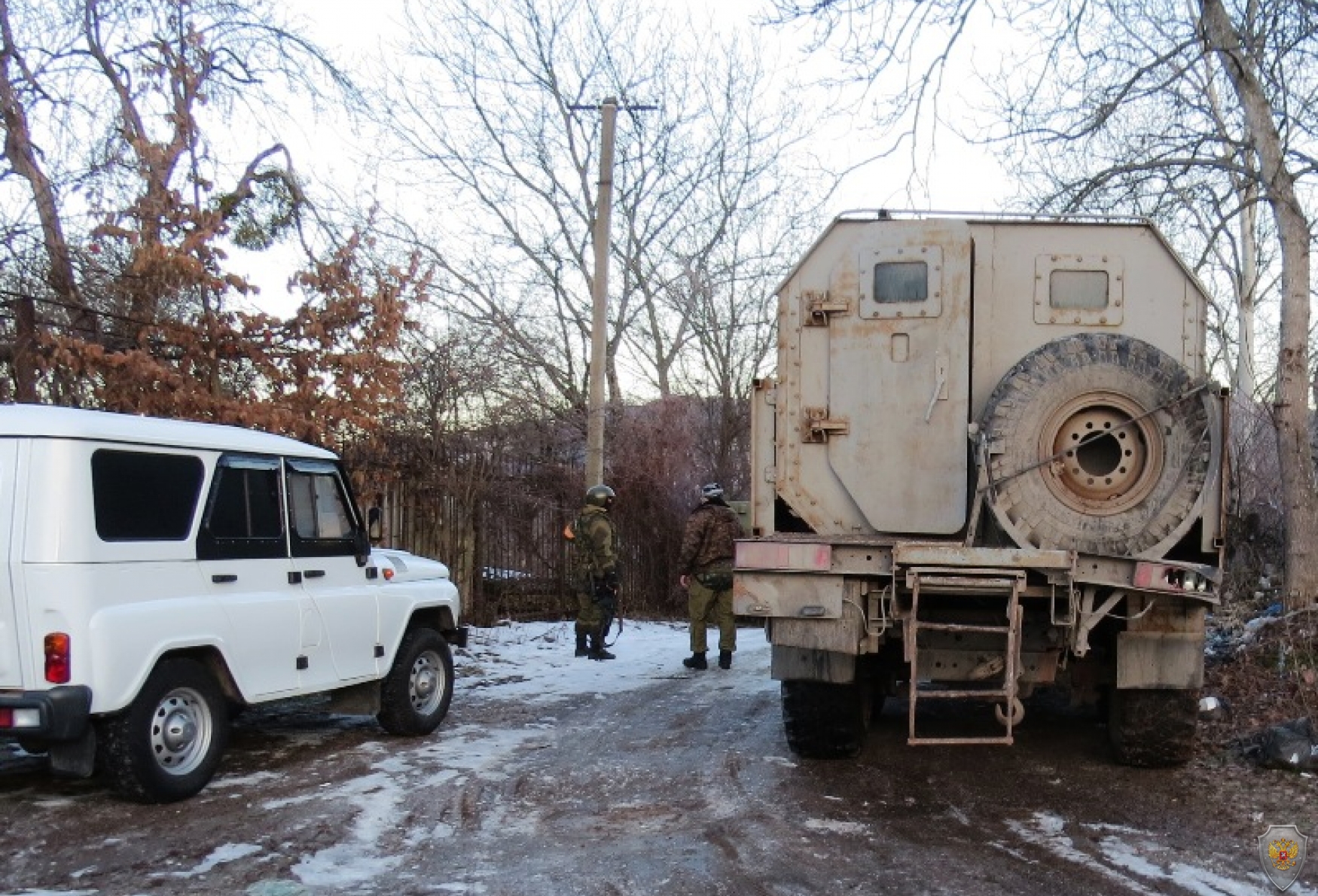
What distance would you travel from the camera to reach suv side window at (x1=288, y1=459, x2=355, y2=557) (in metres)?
7.39

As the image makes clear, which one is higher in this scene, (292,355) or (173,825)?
(292,355)

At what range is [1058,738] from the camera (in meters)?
8.07

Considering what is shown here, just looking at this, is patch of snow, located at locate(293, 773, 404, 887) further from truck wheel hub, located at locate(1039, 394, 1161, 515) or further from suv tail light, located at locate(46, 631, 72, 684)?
truck wheel hub, located at locate(1039, 394, 1161, 515)

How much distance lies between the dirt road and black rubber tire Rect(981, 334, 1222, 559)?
145 cm

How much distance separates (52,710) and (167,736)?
0.78 metres

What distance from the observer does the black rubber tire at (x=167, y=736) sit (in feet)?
19.5

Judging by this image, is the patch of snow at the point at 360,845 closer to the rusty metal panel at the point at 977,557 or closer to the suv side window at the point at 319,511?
the suv side window at the point at 319,511

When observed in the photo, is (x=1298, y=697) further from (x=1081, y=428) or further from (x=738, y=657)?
(x=738, y=657)

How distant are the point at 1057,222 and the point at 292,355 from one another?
6410 millimetres

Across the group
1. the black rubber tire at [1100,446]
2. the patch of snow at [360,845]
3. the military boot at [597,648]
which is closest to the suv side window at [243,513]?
the patch of snow at [360,845]

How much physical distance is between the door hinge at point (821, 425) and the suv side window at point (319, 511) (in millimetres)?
3012

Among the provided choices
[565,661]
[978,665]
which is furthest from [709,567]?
[978,665]

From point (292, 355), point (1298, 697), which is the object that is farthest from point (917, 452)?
point (292, 355)

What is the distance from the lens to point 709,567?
11.7 meters
